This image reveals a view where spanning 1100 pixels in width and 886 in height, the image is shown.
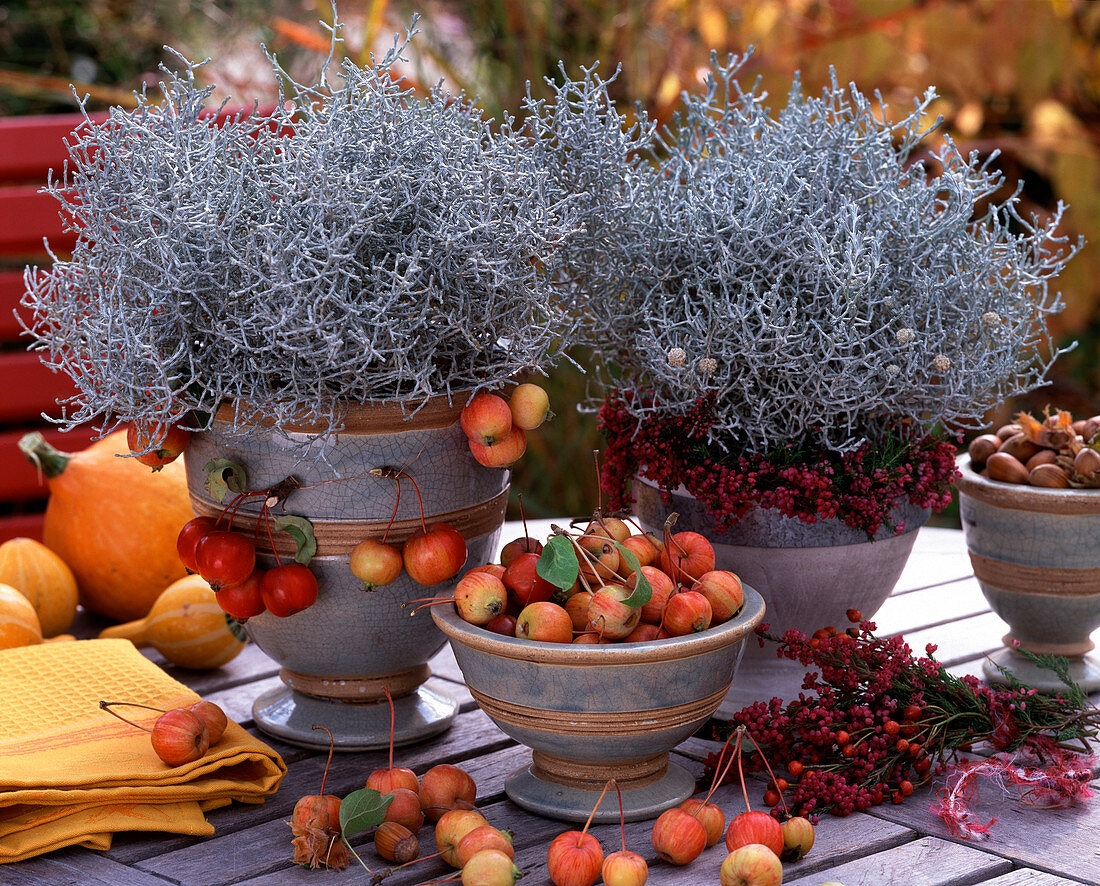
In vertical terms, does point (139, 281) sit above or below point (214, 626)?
above

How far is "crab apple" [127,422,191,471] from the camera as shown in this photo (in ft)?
3.12

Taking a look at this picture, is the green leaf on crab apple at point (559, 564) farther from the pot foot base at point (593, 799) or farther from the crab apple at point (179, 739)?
the crab apple at point (179, 739)

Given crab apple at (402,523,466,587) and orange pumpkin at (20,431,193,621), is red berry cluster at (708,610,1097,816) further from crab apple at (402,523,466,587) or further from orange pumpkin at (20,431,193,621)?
orange pumpkin at (20,431,193,621)

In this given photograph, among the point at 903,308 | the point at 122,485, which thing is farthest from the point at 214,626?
the point at 903,308

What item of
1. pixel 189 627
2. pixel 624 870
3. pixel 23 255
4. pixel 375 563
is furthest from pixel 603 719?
pixel 23 255

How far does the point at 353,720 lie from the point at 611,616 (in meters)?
0.33

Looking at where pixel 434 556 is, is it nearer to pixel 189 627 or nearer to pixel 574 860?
pixel 574 860

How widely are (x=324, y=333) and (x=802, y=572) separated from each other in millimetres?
462

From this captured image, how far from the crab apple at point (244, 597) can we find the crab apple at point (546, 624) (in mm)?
247

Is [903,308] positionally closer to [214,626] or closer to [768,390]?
[768,390]

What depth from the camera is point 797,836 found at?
2.59 feet

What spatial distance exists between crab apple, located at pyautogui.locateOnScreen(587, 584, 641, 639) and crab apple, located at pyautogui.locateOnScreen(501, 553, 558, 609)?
5cm

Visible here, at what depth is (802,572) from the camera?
3.33 ft

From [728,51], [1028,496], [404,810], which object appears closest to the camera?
[404,810]
